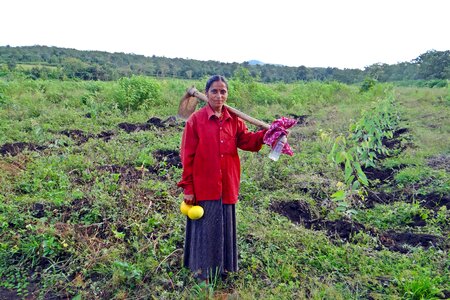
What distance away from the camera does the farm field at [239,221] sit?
113 inches

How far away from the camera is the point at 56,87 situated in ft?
39.5

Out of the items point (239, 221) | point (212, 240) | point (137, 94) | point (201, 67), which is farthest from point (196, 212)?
point (201, 67)

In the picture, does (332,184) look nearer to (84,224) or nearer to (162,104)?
(84,224)

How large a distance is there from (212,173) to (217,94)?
0.53 metres

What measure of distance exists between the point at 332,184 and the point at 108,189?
2766 millimetres

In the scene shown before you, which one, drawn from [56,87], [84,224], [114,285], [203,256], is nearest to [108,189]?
[84,224]

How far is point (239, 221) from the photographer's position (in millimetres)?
3771

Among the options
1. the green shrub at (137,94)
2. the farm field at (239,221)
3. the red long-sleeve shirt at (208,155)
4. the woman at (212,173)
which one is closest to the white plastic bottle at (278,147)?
the woman at (212,173)

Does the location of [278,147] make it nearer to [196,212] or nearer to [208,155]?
[208,155]

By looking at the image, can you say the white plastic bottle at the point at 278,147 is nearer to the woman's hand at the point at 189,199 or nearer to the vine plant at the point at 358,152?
the woman's hand at the point at 189,199

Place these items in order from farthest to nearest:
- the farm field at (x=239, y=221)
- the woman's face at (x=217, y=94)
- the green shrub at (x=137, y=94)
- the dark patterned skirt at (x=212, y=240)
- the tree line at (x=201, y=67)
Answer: the tree line at (x=201, y=67), the green shrub at (x=137, y=94), the farm field at (x=239, y=221), the dark patterned skirt at (x=212, y=240), the woman's face at (x=217, y=94)

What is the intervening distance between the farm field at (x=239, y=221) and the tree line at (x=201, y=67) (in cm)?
1791

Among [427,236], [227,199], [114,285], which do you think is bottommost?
[114,285]

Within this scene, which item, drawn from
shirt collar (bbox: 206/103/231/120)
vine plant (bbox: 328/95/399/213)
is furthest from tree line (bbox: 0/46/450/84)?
shirt collar (bbox: 206/103/231/120)
